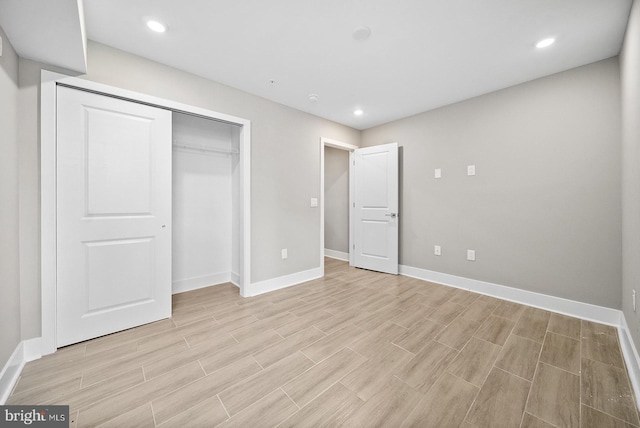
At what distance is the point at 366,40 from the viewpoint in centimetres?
202

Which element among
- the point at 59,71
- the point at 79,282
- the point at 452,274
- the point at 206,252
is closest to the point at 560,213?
the point at 452,274

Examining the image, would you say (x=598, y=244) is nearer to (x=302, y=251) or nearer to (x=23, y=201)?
(x=302, y=251)

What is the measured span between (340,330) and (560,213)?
8.44 feet

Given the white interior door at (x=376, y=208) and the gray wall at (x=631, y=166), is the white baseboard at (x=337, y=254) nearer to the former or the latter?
the white interior door at (x=376, y=208)

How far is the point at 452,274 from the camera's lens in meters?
3.29

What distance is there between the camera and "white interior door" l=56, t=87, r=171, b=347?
74.7 inches

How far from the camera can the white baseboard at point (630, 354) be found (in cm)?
144

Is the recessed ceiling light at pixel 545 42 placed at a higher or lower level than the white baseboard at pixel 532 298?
higher

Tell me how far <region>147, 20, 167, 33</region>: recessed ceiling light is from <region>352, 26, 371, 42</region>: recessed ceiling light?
1497mm

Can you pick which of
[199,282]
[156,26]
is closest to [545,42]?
[156,26]

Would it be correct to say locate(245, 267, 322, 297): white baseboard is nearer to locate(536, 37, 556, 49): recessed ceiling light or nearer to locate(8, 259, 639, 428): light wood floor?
locate(8, 259, 639, 428): light wood floor

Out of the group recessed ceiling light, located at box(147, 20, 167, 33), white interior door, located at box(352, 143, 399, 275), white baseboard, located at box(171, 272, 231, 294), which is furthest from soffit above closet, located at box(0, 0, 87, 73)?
white interior door, located at box(352, 143, 399, 275)

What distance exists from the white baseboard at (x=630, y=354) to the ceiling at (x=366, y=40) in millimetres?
2384

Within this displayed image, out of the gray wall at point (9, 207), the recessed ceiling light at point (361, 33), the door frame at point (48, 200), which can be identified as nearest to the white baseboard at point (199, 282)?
the door frame at point (48, 200)
